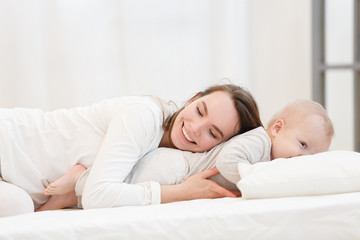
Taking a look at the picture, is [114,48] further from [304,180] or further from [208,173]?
[304,180]

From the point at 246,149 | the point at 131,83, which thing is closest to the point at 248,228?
the point at 246,149

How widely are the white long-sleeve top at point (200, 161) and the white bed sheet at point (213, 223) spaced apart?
212mm

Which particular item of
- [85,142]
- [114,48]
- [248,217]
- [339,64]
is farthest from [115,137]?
[339,64]

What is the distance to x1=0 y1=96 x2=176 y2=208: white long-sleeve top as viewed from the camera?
1.24 m

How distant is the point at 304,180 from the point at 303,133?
259 millimetres

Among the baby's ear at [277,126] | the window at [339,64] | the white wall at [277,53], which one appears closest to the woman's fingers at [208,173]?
the baby's ear at [277,126]

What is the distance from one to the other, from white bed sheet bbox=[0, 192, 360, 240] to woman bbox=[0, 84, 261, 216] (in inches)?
7.9

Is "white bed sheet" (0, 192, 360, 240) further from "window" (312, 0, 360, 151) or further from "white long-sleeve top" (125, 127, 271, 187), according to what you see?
"window" (312, 0, 360, 151)

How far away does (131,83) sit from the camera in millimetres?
2893

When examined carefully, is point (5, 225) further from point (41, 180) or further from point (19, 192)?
point (41, 180)

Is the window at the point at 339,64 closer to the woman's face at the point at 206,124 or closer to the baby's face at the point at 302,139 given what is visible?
the baby's face at the point at 302,139

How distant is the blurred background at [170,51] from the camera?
271 centimetres

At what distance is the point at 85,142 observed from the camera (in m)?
1.43

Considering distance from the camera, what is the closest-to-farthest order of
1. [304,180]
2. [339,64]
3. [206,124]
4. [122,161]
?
[304,180]
[122,161]
[206,124]
[339,64]
